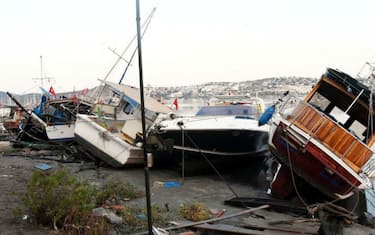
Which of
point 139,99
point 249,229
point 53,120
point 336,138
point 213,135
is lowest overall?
point 53,120

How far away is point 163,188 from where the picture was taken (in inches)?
404

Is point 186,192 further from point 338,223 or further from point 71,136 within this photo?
point 71,136

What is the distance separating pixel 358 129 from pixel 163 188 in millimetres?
5806

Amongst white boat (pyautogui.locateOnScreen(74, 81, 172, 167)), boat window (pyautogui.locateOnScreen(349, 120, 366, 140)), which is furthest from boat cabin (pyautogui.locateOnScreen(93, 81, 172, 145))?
boat window (pyautogui.locateOnScreen(349, 120, 366, 140))

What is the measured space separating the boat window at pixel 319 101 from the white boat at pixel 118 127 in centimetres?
521

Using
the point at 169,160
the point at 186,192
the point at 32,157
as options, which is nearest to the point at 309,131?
the point at 186,192

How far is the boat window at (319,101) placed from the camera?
34.2 ft

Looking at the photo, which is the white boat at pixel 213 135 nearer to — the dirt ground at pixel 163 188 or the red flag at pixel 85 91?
the dirt ground at pixel 163 188

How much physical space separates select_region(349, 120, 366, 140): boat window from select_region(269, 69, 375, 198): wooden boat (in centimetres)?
31

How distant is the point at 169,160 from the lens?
1318 centimetres

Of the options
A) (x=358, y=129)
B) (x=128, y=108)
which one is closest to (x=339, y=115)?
(x=358, y=129)

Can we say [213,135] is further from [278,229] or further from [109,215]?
[109,215]

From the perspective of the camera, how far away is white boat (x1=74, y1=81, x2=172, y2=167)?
12867mm

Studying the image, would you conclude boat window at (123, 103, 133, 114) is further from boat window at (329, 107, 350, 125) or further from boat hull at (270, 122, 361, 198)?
boat window at (329, 107, 350, 125)
